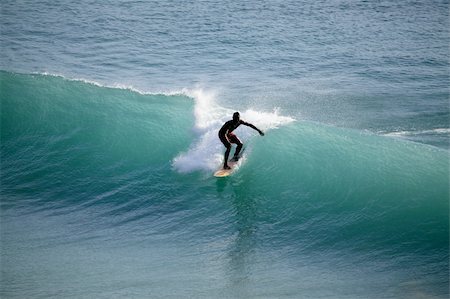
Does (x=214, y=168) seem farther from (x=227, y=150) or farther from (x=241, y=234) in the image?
(x=241, y=234)

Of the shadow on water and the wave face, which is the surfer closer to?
the wave face

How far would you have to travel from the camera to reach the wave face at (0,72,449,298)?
27.8 feet

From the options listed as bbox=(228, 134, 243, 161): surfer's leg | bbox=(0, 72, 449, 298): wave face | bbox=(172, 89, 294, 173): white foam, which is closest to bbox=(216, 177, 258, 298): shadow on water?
bbox=(0, 72, 449, 298): wave face

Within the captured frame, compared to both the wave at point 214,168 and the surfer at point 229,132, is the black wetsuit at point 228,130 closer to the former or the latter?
the surfer at point 229,132

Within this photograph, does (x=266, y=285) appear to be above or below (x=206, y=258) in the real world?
below

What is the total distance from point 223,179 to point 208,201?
2.84 ft

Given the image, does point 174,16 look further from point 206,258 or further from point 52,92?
point 206,258

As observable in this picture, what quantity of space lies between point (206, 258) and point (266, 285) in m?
1.30

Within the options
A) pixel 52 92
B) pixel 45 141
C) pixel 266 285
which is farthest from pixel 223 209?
pixel 52 92

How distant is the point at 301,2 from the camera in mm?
29594

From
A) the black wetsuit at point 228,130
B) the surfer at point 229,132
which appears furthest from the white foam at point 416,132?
the black wetsuit at point 228,130

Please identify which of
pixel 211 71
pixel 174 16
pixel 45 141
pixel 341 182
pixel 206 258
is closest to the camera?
pixel 206 258

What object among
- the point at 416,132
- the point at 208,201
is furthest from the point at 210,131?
the point at 416,132

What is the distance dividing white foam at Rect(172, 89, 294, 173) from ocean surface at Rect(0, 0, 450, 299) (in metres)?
0.06
